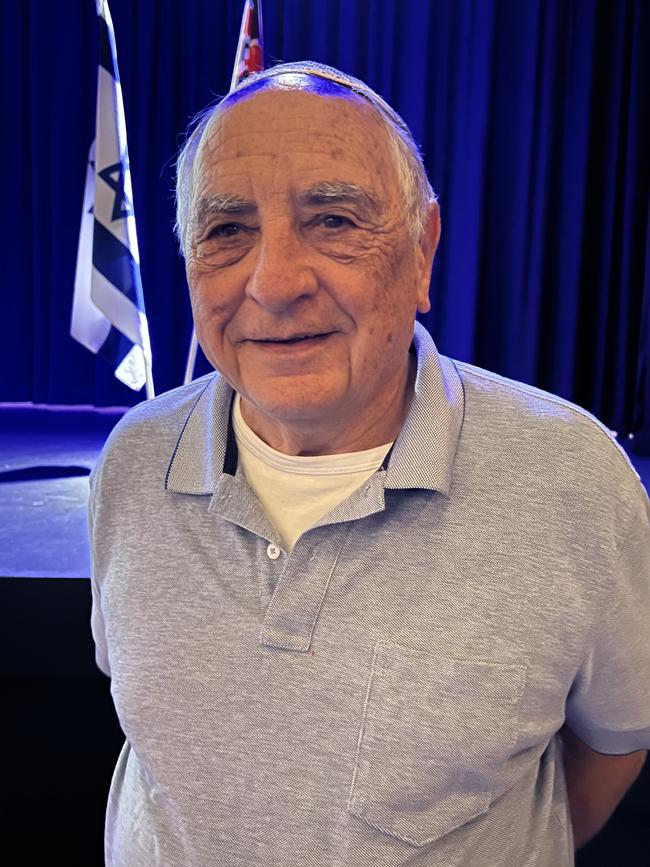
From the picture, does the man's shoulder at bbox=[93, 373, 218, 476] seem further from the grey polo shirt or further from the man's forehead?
the man's forehead

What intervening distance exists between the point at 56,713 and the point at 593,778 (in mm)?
1080

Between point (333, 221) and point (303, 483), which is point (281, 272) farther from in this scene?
point (303, 483)

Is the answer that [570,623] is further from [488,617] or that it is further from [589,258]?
[589,258]

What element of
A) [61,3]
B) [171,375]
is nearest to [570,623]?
[171,375]

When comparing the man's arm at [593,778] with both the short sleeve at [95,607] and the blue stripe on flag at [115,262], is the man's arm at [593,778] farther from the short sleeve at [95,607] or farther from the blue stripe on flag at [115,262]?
the blue stripe on flag at [115,262]

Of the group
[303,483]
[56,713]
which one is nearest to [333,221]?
[303,483]

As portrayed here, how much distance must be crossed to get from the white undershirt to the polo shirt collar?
4 cm

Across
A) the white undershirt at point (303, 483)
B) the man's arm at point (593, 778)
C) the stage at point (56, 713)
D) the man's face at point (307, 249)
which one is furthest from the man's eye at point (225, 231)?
the stage at point (56, 713)

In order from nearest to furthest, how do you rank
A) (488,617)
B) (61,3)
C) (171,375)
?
1. (488,617)
2. (61,3)
3. (171,375)

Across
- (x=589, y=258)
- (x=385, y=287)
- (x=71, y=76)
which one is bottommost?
(x=589, y=258)

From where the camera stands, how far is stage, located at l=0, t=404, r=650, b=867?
1.47 m

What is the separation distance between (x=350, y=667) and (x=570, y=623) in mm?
206

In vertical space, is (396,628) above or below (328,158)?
below

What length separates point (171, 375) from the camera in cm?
449
